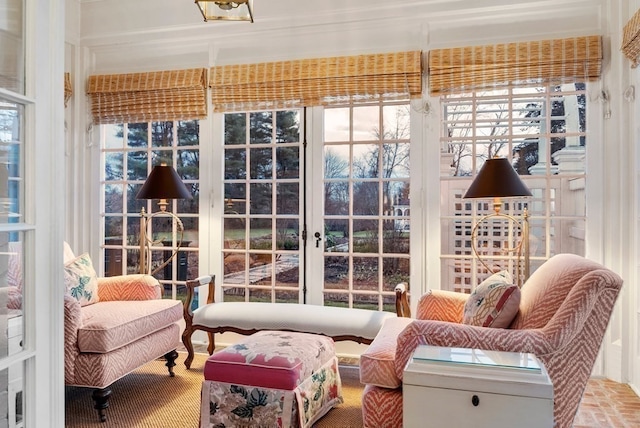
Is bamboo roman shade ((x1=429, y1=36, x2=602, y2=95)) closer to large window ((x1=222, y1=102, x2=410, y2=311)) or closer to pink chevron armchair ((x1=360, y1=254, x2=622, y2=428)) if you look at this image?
large window ((x1=222, y1=102, x2=410, y2=311))

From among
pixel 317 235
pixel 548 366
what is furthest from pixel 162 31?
pixel 548 366

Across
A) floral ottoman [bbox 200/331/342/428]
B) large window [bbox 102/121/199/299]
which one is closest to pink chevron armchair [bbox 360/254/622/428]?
floral ottoman [bbox 200/331/342/428]

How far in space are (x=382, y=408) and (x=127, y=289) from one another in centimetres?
214

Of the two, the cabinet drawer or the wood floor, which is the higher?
the cabinet drawer

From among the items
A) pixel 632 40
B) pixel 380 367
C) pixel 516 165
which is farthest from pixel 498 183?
pixel 380 367

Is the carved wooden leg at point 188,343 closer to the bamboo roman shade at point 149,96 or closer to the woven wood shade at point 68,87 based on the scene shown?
the bamboo roman shade at point 149,96

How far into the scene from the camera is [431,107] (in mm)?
3744

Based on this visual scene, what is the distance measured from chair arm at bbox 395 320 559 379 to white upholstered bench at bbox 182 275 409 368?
38.0 inches

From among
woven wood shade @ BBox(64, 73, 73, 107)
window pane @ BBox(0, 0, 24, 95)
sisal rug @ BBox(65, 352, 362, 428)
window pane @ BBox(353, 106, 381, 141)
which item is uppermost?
woven wood shade @ BBox(64, 73, 73, 107)

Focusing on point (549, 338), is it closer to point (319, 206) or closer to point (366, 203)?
point (366, 203)

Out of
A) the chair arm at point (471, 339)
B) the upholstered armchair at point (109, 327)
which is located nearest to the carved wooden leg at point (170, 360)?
the upholstered armchair at point (109, 327)

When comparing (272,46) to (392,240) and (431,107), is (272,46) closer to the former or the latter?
(431,107)

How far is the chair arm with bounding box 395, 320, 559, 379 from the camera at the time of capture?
189 centimetres

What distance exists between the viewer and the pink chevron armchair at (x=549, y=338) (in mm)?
1891
